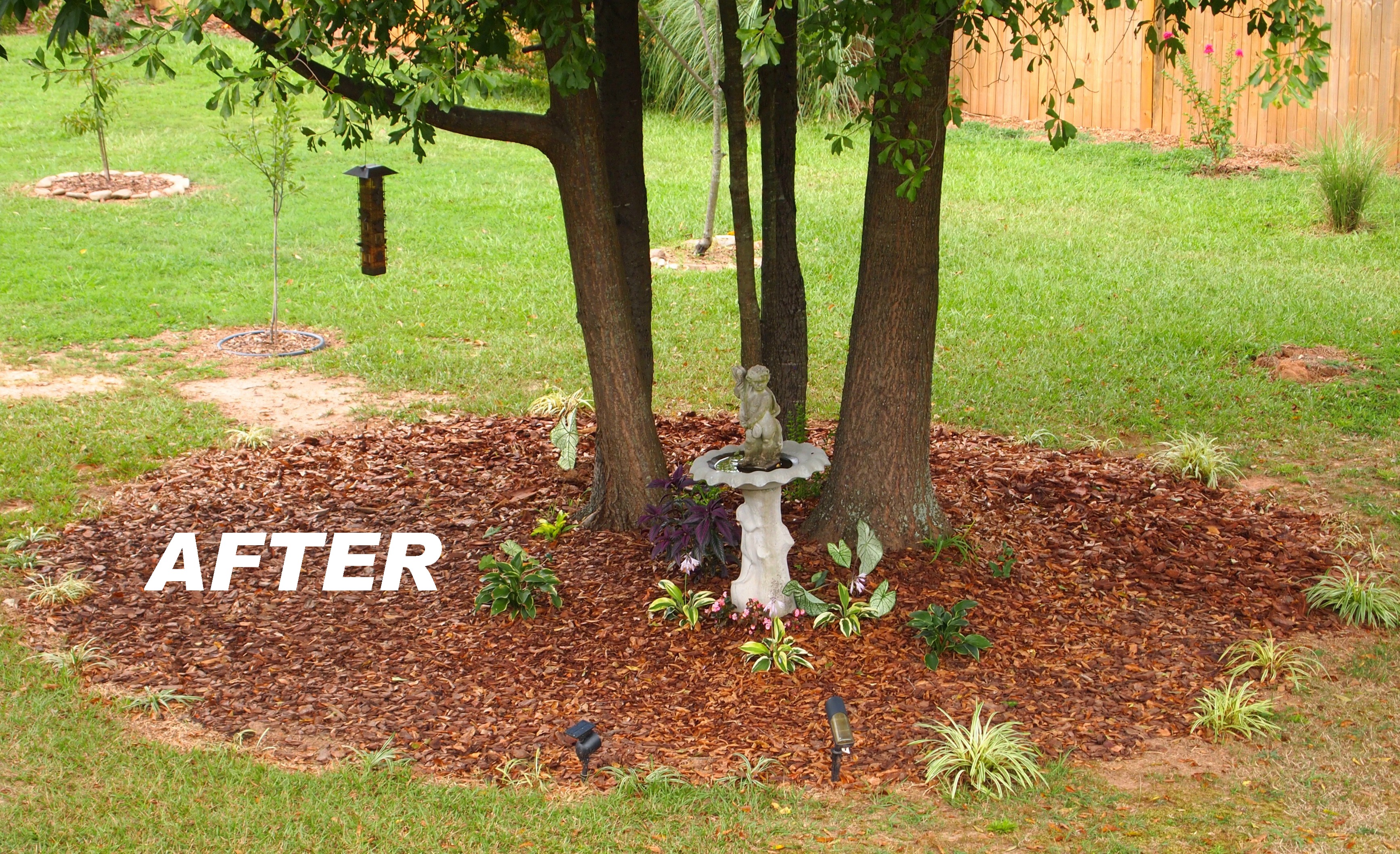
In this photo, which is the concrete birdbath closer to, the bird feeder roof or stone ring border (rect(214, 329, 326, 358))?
the bird feeder roof

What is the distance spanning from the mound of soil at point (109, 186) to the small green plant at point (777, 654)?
1187 centimetres

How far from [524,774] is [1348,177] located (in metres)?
11.4

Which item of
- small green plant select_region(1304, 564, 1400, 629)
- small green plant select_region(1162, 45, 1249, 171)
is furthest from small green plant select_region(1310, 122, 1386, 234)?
small green plant select_region(1304, 564, 1400, 629)

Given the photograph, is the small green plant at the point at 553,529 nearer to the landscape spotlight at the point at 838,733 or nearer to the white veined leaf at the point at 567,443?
the white veined leaf at the point at 567,443

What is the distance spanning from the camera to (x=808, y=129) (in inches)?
705

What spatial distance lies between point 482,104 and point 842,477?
1120cm

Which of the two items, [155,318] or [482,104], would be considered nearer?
[155,318]

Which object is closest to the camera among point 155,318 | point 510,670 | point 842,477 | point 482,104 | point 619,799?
point 619,799

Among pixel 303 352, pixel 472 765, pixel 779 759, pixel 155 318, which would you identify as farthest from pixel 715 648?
pixel 155 318

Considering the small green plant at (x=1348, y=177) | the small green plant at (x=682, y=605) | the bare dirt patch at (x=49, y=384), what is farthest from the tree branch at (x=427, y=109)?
the small green plant at (x=1348, y=177)

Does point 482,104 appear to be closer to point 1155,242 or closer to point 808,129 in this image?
point 808,129

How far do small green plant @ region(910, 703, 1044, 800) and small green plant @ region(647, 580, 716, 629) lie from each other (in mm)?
1275

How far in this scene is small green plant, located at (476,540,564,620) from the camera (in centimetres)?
555

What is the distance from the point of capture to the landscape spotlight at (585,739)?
4.25 meters
